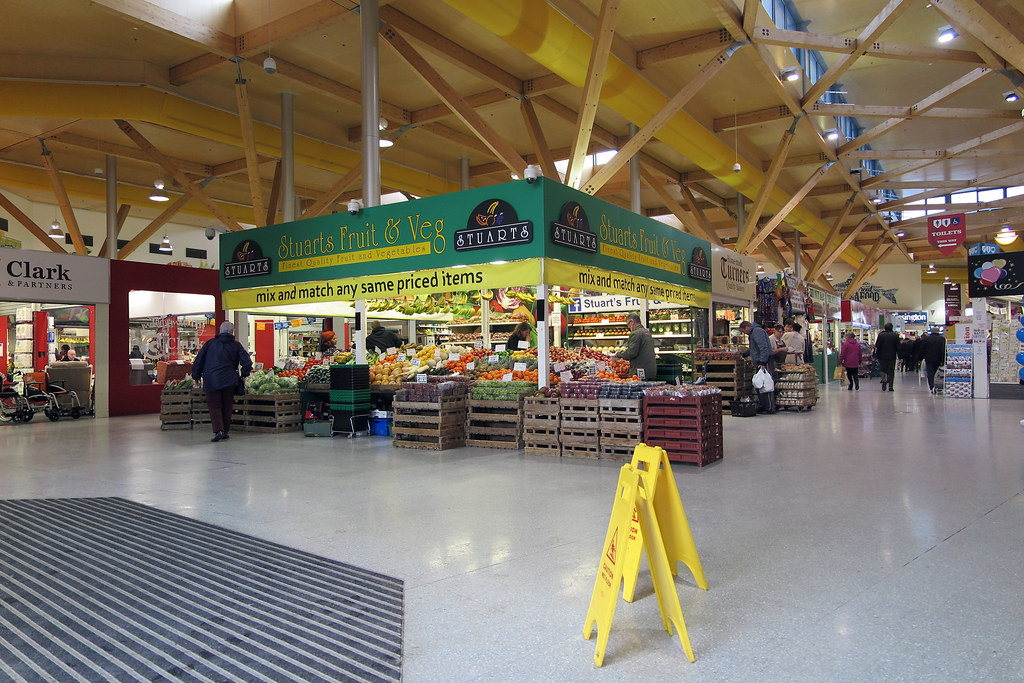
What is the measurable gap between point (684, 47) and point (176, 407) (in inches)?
406

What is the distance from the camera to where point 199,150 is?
1455cm

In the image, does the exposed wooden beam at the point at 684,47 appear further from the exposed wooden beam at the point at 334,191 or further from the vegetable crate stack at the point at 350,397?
the vegetable crate stack at the point at 350,397

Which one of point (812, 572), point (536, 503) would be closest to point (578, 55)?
point (536, 503)

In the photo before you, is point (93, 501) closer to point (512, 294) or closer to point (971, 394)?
point (512, 294)

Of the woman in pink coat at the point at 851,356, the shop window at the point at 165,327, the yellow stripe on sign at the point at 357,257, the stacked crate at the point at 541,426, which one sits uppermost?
the yellow stripe on sign at the point at 357,257

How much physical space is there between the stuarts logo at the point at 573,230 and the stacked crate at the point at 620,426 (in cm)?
221

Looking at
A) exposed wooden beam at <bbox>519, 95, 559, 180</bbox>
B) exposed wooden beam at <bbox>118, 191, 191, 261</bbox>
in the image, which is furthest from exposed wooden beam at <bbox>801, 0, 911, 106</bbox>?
exposed wooden beam at <bbox>118, 191, 191, 261</bbox>

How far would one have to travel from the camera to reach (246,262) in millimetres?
11297

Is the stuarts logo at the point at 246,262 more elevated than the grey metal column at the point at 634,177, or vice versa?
the grey metal column at the point at 634,177

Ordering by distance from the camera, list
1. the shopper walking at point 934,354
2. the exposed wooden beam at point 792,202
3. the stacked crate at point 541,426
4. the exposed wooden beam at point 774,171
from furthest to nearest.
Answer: the shopper walking at point 934,354, the exposed wooden beam at point 792,202, the exposed wooden beam at point 774,171, the stacked crate at point 541,426

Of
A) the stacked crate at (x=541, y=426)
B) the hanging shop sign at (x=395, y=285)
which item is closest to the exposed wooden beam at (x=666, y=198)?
the hanging shop sign at (x=395, y=285)

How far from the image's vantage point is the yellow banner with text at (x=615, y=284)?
8.17 meters

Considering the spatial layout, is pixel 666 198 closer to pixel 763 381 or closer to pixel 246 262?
pixel 763 381

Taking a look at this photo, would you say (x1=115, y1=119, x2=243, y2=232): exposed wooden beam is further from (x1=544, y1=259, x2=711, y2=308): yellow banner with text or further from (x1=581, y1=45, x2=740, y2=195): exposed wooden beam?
(x1=544, y1=259, x2=711, y2=308): yellow banner with text
